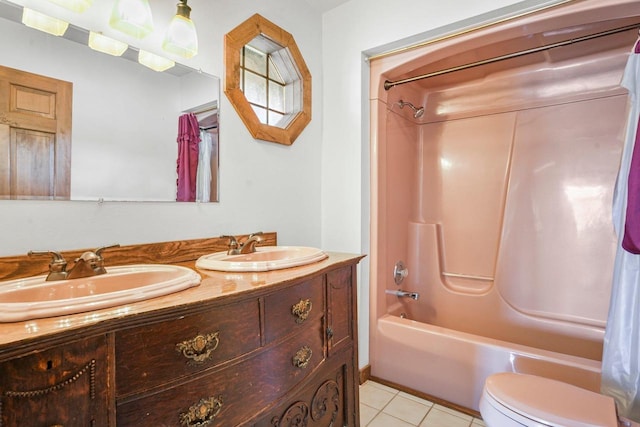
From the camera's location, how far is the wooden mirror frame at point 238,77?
1640 mm

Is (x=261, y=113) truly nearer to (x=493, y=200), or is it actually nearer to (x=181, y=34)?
(x=181, y=34)

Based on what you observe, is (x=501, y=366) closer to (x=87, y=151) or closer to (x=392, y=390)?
(x=392, y=390)

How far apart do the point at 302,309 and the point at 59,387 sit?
68cm

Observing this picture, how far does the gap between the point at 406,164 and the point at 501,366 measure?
146 centimetres

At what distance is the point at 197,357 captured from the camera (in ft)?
2.72

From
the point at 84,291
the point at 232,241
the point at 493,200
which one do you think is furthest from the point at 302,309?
the point at 493,200

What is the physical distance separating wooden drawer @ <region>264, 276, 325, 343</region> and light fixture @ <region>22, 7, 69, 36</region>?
113cm

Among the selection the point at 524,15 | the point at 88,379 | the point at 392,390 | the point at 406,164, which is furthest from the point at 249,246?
the point at 524,15

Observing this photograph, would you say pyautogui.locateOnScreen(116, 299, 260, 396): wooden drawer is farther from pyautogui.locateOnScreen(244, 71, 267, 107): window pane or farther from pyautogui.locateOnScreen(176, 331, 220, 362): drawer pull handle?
pyautogui.locateOnScreen(244, 71, 267, 107): window pane

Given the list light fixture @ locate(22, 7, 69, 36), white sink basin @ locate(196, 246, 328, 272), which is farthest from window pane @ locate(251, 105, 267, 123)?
light fixture @ locate(22, 7, 69, 36)

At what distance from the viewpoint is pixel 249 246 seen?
4.88 ft

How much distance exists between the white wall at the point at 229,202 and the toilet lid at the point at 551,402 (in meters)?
1.26

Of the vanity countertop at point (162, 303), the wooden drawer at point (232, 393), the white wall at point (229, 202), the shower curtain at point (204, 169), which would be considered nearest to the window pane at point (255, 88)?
the white wall at point (229, 202)

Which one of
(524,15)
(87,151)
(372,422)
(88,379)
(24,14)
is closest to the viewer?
(88,379)
